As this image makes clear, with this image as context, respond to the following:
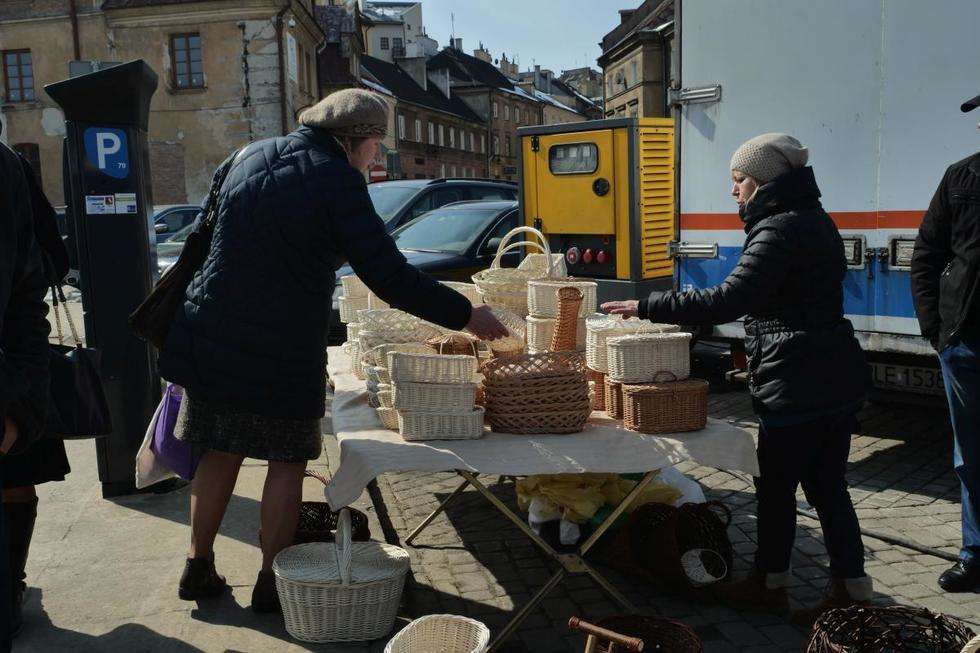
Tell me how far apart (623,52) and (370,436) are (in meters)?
39.9

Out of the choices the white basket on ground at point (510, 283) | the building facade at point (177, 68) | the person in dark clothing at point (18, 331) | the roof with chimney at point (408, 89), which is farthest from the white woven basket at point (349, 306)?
the roof with chimney at point (408, 89)

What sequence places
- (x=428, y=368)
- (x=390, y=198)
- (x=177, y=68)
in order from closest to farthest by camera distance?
(x=428, y=368)
(x=390, y=198)
(x=177, y=68)

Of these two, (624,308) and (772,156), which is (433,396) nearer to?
(624,308)

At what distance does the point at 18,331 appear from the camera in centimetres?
212

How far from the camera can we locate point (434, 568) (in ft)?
13.7

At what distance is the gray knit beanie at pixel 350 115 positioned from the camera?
10.9ft

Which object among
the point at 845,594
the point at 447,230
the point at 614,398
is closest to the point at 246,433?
the point at 614,398

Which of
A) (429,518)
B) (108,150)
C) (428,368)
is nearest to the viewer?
(428,368)

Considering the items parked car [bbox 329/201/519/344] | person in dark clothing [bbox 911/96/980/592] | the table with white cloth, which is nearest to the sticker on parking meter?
the table with white cloth

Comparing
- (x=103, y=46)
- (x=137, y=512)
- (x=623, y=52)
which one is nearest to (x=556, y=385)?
(x=137, y=512)

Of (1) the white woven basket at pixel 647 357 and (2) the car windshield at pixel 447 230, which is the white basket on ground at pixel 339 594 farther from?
(2) the car windshield at pixel 447 230

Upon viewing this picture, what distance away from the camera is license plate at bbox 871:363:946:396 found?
5488mm

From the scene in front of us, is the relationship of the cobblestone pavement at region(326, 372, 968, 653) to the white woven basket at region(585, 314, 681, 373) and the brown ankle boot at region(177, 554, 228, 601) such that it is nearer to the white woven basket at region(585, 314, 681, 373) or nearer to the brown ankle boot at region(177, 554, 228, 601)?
the brown ankle boot at region(177, 554, 228, 601)

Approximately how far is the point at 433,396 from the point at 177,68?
29.7m
